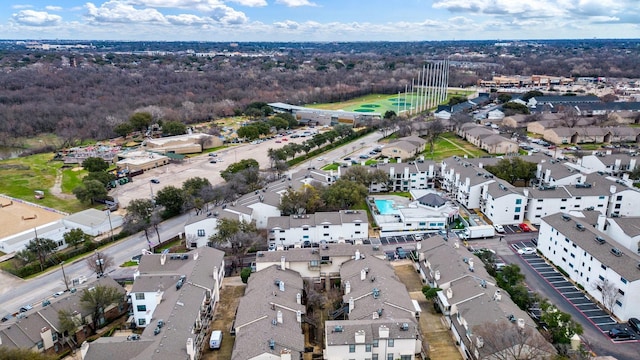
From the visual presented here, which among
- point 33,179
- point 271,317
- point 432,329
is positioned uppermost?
point 271,317

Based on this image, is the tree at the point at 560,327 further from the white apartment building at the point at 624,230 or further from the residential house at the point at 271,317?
the residential house at the point at 271,317

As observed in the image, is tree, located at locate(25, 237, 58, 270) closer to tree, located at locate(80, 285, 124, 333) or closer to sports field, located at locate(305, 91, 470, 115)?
tree, located at locate(80, 285, 124, 333)

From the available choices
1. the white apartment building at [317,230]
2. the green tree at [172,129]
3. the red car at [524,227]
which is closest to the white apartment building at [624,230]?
the red car at [524,227]

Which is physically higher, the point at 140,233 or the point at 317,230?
the point at 317,230

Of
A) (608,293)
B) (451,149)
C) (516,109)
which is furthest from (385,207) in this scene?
(516,109)

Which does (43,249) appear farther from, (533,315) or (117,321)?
(533,315)

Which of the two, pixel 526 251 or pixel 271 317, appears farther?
pixel 526 251

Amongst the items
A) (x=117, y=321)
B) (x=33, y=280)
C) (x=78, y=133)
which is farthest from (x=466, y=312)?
(x=78, y=133)

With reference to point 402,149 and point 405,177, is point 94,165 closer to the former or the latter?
point 405,177
